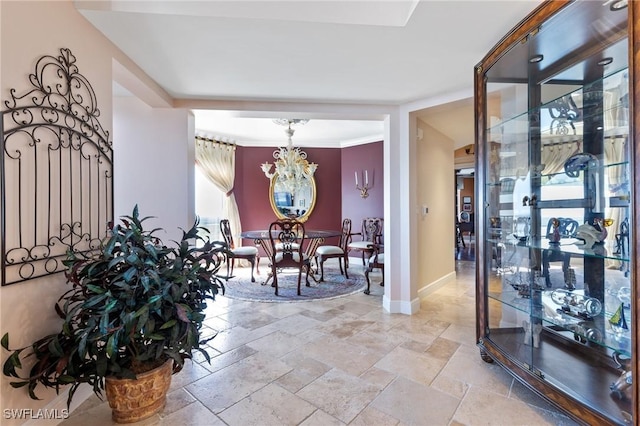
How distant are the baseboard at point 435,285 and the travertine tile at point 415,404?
165 centimetres

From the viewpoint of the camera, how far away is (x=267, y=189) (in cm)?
581

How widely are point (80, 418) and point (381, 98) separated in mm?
3288

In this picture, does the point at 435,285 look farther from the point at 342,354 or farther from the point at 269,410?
the point at 269,410

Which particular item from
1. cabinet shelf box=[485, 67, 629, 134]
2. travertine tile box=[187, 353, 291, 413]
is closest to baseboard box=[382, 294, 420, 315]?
travertine tile box=[187, 353, 291, 413]

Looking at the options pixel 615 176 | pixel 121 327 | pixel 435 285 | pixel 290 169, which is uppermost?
pixel 290 169

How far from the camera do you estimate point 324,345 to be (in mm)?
2350

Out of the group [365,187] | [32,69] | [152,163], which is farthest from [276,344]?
[365,187]

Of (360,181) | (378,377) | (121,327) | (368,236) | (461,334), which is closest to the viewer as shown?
(121,327)

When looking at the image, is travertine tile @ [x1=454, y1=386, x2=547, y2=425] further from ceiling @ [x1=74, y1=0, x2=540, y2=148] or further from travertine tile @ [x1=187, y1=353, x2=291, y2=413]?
ceiling @ [x1=74, y1=0, x2=540, y2=148]

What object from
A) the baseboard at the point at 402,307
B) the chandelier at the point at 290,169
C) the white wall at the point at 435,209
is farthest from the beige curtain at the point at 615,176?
the chandelier at the point at 290,169

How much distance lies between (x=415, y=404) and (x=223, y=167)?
190 inches

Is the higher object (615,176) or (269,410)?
(615,176)

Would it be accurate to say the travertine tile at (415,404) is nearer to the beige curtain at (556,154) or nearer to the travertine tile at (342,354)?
the travertine tile at (342,354)
